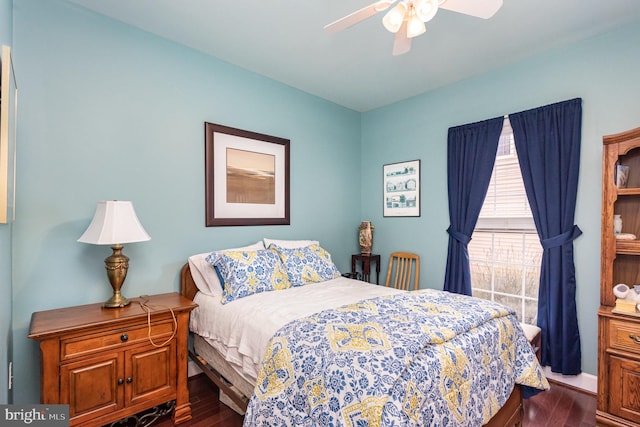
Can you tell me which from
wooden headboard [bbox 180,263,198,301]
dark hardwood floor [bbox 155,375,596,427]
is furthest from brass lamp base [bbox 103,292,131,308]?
dark hardwood floor [bbox 155,375,596,427]

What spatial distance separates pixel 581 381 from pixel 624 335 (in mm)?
786

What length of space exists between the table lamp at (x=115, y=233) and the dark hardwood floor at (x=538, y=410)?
929 millimetres

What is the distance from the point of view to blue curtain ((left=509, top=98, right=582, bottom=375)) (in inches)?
98.2

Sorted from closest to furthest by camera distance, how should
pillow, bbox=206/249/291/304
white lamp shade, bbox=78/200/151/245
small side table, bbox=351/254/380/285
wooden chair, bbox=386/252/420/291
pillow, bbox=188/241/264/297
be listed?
white lamp shade, bbox=78/200/151/245, pillow, bbox=206/249/291/304, pillow, bbox=188/241/264/297, wooden chair, bbox=386/252/420/291, small side table, bbox=351/254/380/285

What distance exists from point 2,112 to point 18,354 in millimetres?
1662

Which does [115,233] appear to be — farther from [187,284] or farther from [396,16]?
[396,16]

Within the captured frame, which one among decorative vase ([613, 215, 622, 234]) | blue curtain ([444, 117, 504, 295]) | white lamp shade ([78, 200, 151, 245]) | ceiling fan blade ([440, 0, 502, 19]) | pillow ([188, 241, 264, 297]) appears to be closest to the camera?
ceiling fan blade ([440, 0, 502, 19])

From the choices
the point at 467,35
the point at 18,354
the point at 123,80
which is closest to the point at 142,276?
the point at 18,354

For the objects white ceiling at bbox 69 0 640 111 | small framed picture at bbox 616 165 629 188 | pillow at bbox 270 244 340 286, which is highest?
white ceiling at bbox 69 0 640 111

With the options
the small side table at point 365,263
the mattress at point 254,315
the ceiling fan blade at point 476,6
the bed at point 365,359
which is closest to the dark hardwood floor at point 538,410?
the bed at point 365,359

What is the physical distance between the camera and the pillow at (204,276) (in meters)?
2.46

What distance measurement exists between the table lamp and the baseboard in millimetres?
3456

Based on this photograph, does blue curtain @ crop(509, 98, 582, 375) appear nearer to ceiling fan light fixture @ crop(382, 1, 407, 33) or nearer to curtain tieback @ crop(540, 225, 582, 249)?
curtain tieback @ crop(540, 225, 582, 249)

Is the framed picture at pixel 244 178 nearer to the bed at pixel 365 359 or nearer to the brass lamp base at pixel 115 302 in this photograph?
the bed at pixel 365 359
